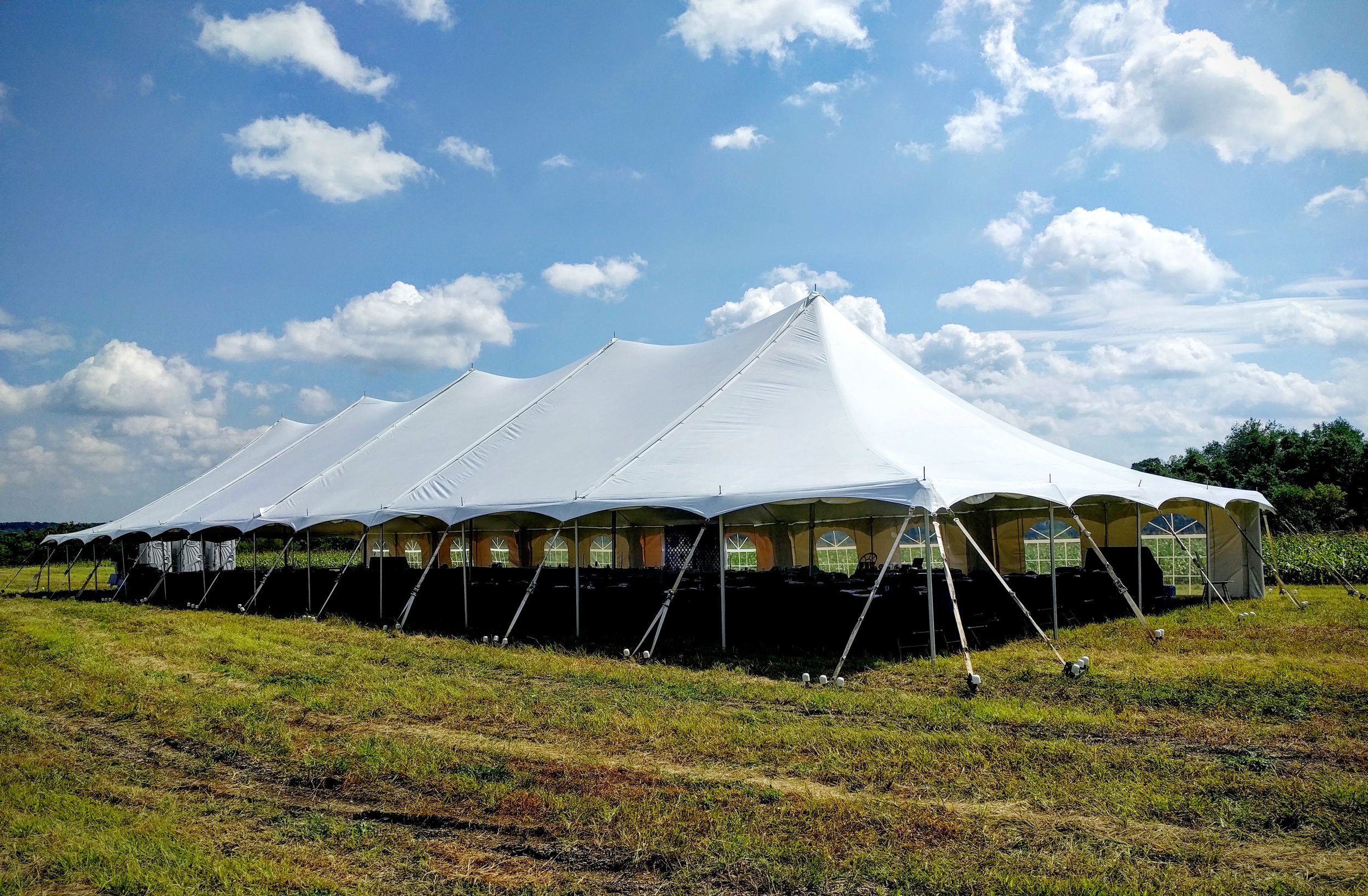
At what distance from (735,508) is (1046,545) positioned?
34.5 feet

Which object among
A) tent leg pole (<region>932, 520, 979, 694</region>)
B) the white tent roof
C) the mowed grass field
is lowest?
the mowed grass field

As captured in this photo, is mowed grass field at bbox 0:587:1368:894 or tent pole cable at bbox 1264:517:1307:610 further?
tent pole cable at bbox 1264:517:1307:610

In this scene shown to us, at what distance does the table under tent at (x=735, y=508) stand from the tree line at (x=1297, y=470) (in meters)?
13.7

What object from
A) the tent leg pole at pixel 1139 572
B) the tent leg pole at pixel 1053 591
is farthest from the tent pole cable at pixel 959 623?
the tent leg pole at pixel 1139 572

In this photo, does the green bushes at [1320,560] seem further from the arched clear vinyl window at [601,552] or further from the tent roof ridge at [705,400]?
the arched clear vinyl window at [601,552]

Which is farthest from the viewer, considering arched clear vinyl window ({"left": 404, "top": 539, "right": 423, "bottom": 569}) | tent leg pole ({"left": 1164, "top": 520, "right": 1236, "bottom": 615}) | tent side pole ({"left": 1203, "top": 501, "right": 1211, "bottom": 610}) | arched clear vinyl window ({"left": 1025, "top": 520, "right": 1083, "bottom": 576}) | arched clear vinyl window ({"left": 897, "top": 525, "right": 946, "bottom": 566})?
arched clear vinyl window ({"left": 404, "top": 539, "right": 423, "bottom": 569})

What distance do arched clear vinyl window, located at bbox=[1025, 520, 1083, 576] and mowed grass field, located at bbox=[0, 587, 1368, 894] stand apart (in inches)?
332

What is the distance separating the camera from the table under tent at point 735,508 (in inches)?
348

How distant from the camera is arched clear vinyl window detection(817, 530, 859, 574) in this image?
1789 centimetres

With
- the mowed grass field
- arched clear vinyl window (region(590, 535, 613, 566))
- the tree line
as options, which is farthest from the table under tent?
the tree line

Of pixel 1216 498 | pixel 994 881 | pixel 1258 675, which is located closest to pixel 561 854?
pixel 994 881

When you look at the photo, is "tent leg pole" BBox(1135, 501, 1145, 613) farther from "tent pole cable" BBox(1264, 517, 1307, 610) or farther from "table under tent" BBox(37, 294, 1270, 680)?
"tent pole cable" BBox(1264, 517, 1307, 610)

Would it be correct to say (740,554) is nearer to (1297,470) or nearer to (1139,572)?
(1139,572)

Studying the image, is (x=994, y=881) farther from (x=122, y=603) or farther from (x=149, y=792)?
(x=122, y=603)
